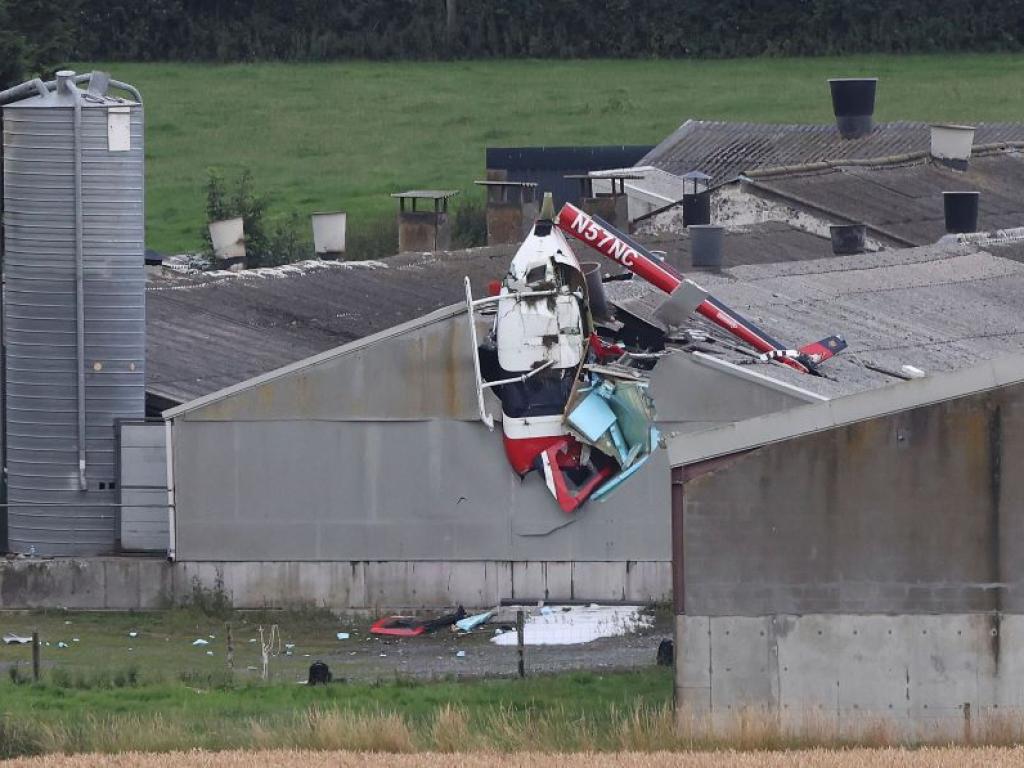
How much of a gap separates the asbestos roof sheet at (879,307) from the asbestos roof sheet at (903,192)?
7.58m

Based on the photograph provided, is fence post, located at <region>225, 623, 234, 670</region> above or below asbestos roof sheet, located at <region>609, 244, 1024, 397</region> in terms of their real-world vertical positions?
below

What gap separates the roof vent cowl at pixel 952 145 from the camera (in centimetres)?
5975

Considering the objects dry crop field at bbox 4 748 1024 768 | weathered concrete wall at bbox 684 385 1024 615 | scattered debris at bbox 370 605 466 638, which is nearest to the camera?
dry crop field at bbox 4 748 1024 768

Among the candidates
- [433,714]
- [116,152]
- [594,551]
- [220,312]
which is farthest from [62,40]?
[433,714]

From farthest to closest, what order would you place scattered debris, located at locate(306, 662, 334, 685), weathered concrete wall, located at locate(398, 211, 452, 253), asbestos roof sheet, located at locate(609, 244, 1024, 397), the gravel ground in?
weathered concrete wall, located at locate(398, 211, 452, 253), asbestos roof sheet, located at locate(609, 244, 1024, 397), the gravel ground, scattered debris, located at locate(306, 662, 334, 685)

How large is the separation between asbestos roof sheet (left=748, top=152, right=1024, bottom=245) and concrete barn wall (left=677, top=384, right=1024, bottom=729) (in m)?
28.4

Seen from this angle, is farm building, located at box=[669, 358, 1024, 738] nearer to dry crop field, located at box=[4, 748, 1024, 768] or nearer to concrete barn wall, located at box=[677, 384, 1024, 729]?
concrete barn wall, located at box=[677, 384, 1024, 729]

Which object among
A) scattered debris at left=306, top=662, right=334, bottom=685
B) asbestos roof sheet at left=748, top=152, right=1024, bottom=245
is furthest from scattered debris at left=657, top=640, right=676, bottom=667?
asbestos roof sheet at left=748, top=152, right=1024, bottom=245

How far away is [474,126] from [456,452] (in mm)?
49193

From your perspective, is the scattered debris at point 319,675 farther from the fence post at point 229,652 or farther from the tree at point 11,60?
the tree at point 11,60

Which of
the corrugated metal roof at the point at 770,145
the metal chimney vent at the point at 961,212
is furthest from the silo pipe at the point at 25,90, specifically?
the corrugated metal roof at the point at 770,145

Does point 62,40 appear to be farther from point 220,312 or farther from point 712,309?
point 712,309

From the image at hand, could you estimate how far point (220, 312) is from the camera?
131 feet

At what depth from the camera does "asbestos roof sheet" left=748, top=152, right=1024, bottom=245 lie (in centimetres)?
5394
